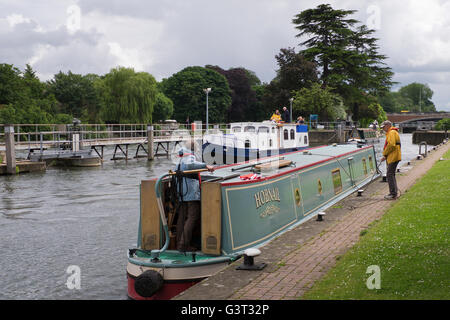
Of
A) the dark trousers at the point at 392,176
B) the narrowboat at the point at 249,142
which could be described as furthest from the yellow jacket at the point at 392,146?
the narrowboat at the point at 249,142

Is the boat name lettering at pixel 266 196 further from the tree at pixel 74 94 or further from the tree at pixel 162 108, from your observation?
the tree at pixel 74 94

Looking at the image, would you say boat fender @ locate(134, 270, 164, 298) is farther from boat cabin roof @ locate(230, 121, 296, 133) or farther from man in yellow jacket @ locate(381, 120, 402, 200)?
boat cabin roof @ locate(230, 121, 296, 133)

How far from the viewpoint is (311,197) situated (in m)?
11.9

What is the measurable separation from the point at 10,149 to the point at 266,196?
21.9 m

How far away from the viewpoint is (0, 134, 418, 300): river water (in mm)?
9531

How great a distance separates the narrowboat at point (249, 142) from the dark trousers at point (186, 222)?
1585 centimetres

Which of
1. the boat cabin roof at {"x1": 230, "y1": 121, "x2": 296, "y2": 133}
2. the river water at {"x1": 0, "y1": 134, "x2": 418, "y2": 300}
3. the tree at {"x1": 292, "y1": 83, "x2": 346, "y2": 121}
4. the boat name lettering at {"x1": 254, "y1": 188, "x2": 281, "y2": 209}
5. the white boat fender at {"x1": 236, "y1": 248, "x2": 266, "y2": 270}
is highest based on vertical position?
the tree at {"x1": 292, "y1": 83, "x2": 346, "y2": 121}

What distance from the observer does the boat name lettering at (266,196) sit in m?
8.67

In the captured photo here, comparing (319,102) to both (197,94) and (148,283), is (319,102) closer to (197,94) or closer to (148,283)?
(197,94)

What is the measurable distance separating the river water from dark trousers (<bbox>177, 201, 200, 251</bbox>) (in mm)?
2109

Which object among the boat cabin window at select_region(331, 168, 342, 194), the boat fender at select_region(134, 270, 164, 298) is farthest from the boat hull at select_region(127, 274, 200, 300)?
the boat cabin window at select_region(331, 168, 342, 194)

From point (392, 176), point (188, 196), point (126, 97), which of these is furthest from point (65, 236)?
point (126, 97)
